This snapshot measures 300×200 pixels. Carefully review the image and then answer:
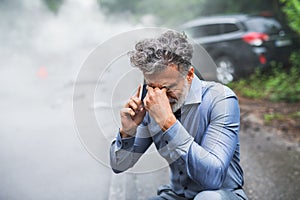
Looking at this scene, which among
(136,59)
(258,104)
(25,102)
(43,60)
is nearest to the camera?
(136,59)

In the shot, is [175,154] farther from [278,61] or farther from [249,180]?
[278,61]

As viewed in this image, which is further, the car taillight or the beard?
the car taillight

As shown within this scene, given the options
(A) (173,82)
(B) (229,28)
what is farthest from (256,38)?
(A) (173,82)

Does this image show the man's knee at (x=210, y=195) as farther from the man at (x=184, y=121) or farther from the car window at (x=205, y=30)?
the car window at (x=205, y=30)

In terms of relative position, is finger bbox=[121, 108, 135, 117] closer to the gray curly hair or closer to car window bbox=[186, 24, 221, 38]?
the gray curly hair

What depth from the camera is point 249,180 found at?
420 centimetres

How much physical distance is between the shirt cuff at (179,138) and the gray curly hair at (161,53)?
1.07ft

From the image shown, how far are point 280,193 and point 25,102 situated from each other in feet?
23.0

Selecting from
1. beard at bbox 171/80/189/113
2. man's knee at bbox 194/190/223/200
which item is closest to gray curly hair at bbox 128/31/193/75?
beard at bbox 171/80/189/113

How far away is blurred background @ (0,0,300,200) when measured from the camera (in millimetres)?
4539

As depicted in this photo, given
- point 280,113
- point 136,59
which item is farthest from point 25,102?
point 136,59

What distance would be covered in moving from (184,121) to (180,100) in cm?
13

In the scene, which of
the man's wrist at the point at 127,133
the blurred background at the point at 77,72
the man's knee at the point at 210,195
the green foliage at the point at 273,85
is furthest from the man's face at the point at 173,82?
the green foliage at the point at 273,85

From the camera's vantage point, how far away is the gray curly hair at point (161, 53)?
7.25 feet
